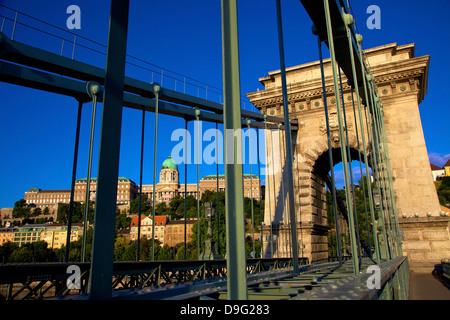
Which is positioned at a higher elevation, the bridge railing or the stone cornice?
the stone cornice

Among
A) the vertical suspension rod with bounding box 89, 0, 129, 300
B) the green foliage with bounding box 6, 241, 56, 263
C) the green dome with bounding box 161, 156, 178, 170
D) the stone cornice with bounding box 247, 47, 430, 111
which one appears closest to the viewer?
the vertical suspension rod with bounding box 89, 0, 129, 300

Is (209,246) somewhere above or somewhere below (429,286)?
above

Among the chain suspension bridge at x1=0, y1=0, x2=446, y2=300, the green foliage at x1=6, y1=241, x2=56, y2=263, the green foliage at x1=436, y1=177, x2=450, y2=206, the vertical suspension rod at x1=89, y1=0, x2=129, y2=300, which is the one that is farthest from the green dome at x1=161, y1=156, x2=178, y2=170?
the vertical suspension rod at x1=89, y1=0, x2=129, y2=300

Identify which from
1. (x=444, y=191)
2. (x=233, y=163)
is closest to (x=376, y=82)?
(x=233, y=163)

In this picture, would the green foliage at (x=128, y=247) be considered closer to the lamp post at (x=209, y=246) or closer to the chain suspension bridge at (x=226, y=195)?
the lamp post at (x=209, y=246)

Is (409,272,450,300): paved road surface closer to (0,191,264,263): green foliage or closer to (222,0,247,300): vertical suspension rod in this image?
(222,0,247,300): vertical suspension rod

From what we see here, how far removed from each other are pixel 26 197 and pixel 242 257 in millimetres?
134232

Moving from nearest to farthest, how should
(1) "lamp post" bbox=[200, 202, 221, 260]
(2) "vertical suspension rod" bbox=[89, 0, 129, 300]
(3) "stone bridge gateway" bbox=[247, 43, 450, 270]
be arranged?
(2) "vertical suspension rod" bbox=[89, 0, 129, 300], (1) "lamp post" bbox=[200, 202, 221, 260], (3) "stone bridge gateway" bbox=[247, 43, 450, 270]

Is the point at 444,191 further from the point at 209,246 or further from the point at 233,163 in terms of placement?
the point at 233,163

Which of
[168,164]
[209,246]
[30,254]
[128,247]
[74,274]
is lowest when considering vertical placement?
[30,254]

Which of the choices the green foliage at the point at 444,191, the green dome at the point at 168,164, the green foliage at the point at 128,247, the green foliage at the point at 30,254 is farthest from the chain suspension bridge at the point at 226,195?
the green dome at the point at 168,164

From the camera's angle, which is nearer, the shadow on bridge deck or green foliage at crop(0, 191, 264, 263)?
the shadow on bridge deck

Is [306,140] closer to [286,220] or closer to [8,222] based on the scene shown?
[286,220]
